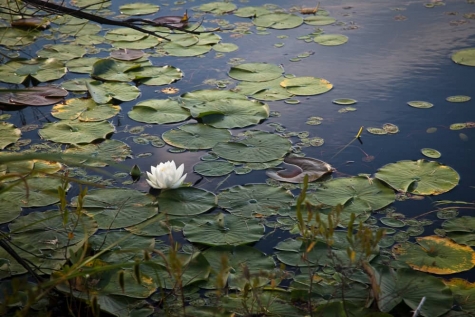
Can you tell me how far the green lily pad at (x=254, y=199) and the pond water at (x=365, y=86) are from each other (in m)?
0.08

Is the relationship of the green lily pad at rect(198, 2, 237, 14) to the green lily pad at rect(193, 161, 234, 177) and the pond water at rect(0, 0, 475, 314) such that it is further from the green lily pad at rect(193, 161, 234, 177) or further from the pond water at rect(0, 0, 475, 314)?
the green lily pad at rect(193, 161, 234, 177)

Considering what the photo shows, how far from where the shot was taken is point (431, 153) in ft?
8.61

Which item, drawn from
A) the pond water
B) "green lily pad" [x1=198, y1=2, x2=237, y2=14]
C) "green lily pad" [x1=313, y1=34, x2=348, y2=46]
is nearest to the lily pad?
the pond water

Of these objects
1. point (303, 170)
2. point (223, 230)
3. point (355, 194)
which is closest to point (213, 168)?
point (303, 170)

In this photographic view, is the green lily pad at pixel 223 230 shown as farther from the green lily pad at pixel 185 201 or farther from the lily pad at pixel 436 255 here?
the lily pad at pixel 436 255

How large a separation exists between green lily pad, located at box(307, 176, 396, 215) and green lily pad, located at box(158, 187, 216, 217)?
39cm

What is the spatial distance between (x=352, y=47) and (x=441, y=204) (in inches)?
68.1

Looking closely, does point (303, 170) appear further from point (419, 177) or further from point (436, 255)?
point (436, 255)

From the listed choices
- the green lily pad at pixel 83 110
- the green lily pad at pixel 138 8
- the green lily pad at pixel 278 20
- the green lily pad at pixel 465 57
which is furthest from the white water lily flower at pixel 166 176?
the green lily pad at pixel 138 8

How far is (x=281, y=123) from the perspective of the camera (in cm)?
295

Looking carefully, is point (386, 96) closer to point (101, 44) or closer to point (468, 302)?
point (468, 302)

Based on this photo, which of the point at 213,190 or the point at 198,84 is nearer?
the point at 213,190

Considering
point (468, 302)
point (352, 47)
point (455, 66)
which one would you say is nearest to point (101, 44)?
point (352, 47)

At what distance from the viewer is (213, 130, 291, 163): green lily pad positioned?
2.64m
